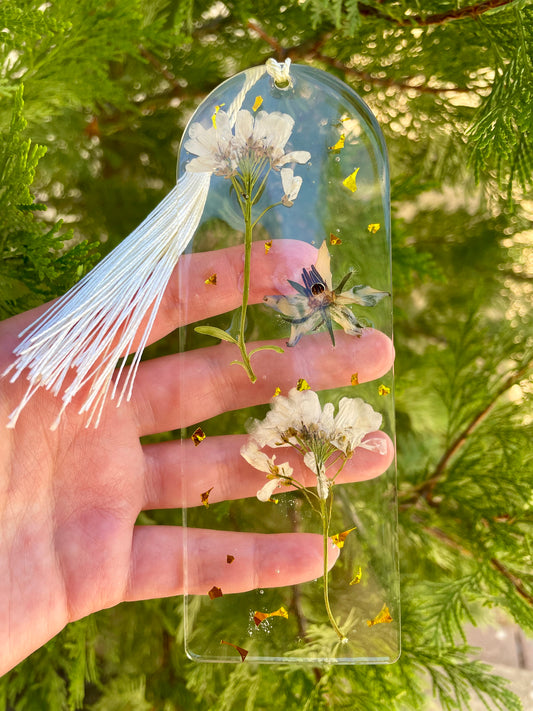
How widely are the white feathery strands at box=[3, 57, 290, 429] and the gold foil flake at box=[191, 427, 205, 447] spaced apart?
0.11m

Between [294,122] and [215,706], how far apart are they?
2.22 feet

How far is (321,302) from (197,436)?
21 cm

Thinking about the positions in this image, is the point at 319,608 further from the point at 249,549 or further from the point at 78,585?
the point at 78,585

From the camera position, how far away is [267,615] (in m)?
0.70

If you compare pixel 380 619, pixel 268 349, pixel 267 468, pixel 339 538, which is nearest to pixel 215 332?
pixel 268 349

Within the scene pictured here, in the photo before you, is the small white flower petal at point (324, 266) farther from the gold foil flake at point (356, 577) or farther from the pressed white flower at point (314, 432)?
the gold foil flake at point (356, 577)

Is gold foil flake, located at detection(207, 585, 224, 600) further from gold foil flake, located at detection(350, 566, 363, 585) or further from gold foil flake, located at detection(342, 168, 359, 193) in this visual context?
gold foil flake, located at detection(342, 168, 359, 193)

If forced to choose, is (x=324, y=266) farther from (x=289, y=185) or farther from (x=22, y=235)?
(x=22, y=235)

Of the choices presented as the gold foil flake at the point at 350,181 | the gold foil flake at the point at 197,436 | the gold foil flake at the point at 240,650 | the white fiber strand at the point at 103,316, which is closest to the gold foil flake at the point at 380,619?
the gold foil flake at the point at 240,650

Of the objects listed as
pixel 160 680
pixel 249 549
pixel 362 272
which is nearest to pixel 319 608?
pixel 249 549

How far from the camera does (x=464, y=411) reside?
0.84 m

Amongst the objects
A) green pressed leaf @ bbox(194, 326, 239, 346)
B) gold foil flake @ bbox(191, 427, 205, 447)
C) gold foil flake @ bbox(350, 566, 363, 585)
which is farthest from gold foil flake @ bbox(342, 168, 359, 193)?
gold foil flake @ bbox(350, 566, 363, 585)

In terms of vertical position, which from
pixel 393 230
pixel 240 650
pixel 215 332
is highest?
pixel 393 230

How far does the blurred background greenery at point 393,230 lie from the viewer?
59cm
